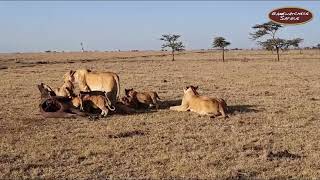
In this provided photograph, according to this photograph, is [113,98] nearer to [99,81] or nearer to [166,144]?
[99,81]

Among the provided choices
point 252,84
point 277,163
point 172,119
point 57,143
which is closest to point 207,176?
point 277,163

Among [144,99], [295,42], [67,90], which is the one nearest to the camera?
[67,90]

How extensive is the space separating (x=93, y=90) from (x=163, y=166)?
6.85m

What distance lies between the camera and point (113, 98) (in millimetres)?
14625

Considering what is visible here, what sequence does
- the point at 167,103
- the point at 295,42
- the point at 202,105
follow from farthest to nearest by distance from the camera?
the point at 295,42
the point at 167,103
the point at 202,105

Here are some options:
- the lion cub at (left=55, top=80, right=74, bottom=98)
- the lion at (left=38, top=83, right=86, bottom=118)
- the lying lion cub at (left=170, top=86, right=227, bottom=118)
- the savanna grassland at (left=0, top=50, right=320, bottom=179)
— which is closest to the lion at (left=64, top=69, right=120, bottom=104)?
the lion cub at (left=55, top=80, right=74, bottom=98)

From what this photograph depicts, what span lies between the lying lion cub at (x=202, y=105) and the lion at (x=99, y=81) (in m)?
1.85

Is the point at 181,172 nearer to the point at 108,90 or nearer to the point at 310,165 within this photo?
the point at 310,165

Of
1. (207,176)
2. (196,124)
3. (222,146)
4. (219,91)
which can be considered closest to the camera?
(207,176)

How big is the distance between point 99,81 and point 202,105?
3.25m

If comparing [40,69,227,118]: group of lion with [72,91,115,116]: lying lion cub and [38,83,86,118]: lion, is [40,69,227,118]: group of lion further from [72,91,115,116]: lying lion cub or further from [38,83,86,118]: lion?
[38,83,86,118]: lion

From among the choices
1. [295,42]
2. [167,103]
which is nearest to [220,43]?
[295,42]

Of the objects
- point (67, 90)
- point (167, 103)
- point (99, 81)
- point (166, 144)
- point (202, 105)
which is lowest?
point (166, 144)

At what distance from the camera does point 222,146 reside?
32.4 ft
